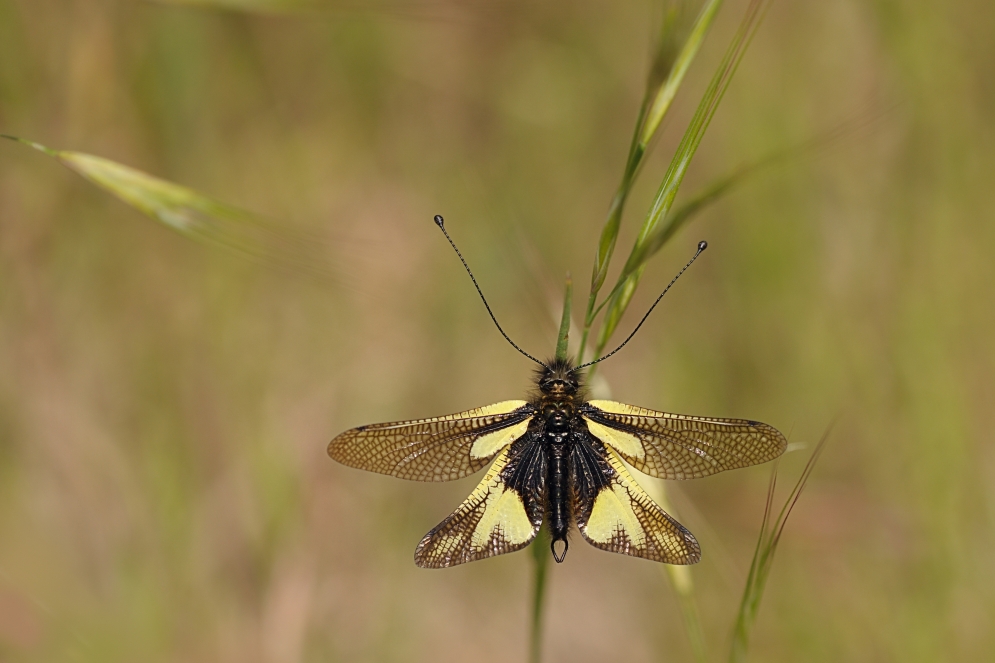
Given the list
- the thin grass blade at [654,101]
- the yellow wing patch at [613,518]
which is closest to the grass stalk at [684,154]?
the thin grass blade at [654,101]

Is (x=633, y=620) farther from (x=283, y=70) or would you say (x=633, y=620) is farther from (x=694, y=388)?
(x=283, y=70)

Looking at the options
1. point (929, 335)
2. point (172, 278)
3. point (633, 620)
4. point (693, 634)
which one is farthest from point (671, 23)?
point (633, 620)

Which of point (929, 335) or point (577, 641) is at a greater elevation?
point (929, 335)

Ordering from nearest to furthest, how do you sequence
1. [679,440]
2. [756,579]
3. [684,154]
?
1. [684,154]
2. [756,579]
3. [679,440]

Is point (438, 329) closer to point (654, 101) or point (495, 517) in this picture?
point (495, 517)

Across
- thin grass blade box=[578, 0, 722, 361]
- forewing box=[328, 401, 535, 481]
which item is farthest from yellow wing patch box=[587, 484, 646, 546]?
thin grass blade box=[578, 0, 722, 361]

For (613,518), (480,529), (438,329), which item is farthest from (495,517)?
(438,329)
